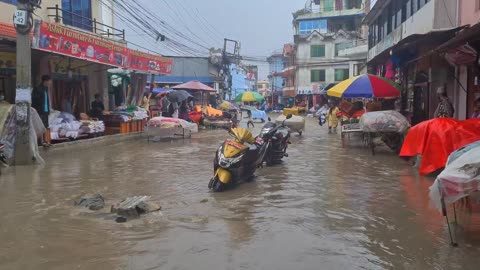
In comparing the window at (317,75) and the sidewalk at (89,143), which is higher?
the window at (317,75)

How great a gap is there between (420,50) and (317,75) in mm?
45188

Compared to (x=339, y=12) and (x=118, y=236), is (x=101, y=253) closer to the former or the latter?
(x=118, y=236)

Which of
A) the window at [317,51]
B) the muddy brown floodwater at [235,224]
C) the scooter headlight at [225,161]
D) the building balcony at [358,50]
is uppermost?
the window at [317,51]

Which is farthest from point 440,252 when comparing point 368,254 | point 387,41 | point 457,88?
point 387,41

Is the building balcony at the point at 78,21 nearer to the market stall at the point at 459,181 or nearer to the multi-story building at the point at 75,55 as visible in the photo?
the multi-story building at the point at 75,55

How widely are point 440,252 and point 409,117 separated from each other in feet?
43.5

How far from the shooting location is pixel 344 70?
57.1 m

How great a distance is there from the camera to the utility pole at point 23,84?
1043 cm

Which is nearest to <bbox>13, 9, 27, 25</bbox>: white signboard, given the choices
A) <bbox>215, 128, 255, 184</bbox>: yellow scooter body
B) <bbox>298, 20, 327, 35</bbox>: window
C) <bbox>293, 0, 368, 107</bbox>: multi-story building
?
<bbox>215, 128, 255, 184</bbox>: yellow scooter body

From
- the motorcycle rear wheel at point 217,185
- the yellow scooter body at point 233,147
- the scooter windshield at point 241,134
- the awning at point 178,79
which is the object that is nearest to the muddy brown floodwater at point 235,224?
the motorcycle rear wheel at point 217,185

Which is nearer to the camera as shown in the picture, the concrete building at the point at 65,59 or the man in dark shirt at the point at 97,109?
the concrete building at the point at 65,59

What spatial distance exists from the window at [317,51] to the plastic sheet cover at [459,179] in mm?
55499

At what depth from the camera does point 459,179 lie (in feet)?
15.0

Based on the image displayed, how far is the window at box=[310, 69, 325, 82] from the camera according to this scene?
59.0m
